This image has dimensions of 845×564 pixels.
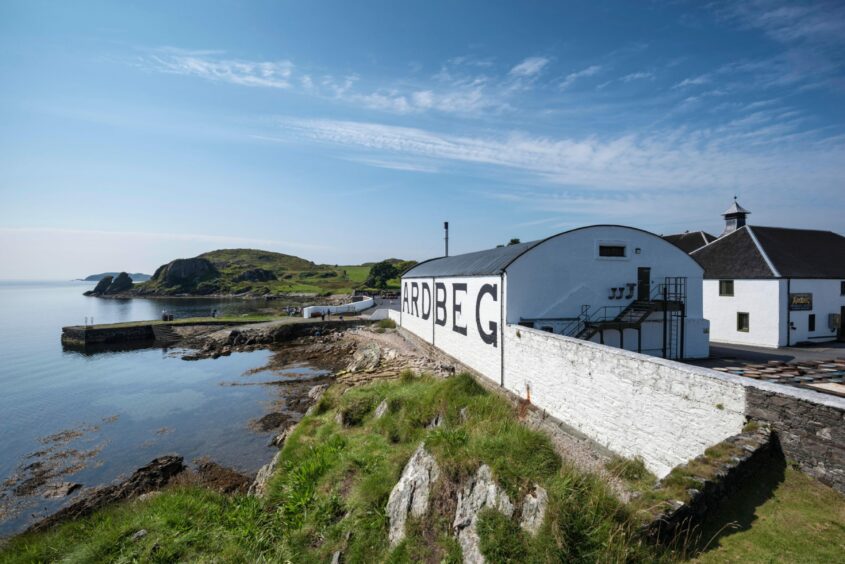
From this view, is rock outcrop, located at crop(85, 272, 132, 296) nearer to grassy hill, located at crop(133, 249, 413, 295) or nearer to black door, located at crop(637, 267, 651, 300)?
grassy hill, located at crop(133, 249, 413, 295)

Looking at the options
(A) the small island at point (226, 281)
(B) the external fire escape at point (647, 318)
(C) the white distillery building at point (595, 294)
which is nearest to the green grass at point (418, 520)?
(C) the white distillery building at point (595, 294)

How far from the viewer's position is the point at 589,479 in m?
6.44

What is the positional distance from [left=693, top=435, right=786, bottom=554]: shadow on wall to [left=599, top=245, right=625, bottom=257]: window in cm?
1116

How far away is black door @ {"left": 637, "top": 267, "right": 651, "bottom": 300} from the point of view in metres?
17.7

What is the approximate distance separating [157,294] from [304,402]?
423 feet

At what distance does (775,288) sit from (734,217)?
9.19m

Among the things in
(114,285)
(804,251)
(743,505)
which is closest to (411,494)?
(743,505)

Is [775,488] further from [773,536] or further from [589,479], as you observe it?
[589,479]

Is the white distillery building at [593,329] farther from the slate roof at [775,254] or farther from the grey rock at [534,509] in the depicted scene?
the slate roof at [775,254]

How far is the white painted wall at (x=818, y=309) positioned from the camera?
21.9m

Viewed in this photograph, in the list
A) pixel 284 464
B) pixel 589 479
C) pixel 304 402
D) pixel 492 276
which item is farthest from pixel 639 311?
pixel 304 402

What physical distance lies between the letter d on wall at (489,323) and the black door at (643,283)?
22.2 ft

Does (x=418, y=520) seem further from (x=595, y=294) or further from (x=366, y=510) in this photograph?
(x=595, y=294)

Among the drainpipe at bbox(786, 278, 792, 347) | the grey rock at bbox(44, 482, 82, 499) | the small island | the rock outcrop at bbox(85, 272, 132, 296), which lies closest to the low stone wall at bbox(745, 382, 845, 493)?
the grey rock at bbox(44, 482, 82, 499)
